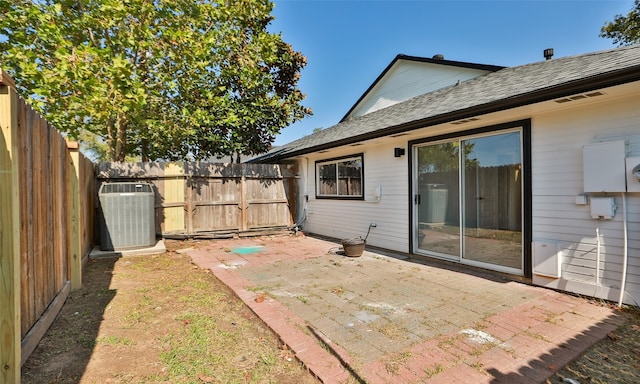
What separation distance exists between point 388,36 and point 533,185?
8.63 m

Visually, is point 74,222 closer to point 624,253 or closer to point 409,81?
point 624,253

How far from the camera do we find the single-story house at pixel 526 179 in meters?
3.42

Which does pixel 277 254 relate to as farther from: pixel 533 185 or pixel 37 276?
pixel 533 185

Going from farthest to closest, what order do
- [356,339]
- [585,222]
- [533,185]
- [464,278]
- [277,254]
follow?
[277,254], [464,278], [533,185], [585,222], [356,339]

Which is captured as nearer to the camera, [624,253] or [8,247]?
[8,247]

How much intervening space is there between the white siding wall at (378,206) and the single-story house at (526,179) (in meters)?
0.03

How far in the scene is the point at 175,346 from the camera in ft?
8.56

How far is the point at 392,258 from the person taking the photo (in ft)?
19.3

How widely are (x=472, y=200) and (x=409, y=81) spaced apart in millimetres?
5811

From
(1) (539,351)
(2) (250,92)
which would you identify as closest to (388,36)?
(2) (250,92)

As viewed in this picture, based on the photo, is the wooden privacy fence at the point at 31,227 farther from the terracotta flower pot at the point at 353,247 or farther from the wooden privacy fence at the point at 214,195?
the terracotta flower pot at the point at 353,247

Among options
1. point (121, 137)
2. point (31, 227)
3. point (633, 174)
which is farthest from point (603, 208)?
point (121, 137)

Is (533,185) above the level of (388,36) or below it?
below

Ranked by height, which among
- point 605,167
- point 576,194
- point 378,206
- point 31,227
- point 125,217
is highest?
point 605,167
